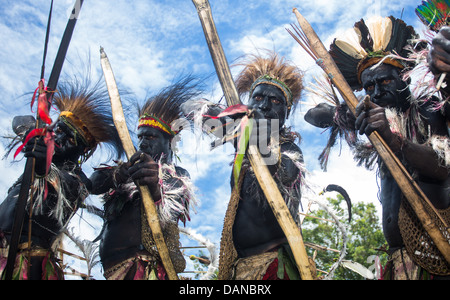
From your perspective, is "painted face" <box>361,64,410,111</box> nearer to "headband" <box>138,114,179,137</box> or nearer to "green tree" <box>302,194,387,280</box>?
"headband" <box>138,114,179,137</box>

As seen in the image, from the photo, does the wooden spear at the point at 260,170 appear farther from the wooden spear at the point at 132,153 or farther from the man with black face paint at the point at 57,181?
the man with black face paint at the point at 57,181

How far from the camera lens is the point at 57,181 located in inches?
159

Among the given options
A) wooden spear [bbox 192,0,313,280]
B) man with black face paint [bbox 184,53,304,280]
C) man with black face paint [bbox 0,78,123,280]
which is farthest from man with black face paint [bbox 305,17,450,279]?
man with black face paint [bbox 0,78,123,280]

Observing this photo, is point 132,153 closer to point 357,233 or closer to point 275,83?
point 275,83

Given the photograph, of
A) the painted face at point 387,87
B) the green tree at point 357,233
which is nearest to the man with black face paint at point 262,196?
the painted face at point 387,87

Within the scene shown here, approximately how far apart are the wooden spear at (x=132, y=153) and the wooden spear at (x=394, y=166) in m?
1.52

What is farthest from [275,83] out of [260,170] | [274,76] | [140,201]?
[140,201]

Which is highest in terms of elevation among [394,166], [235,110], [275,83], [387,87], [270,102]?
[275,83]

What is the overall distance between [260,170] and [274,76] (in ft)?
4.30

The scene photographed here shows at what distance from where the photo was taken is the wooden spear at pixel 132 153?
11.3 feet

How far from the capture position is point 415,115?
3531mm
